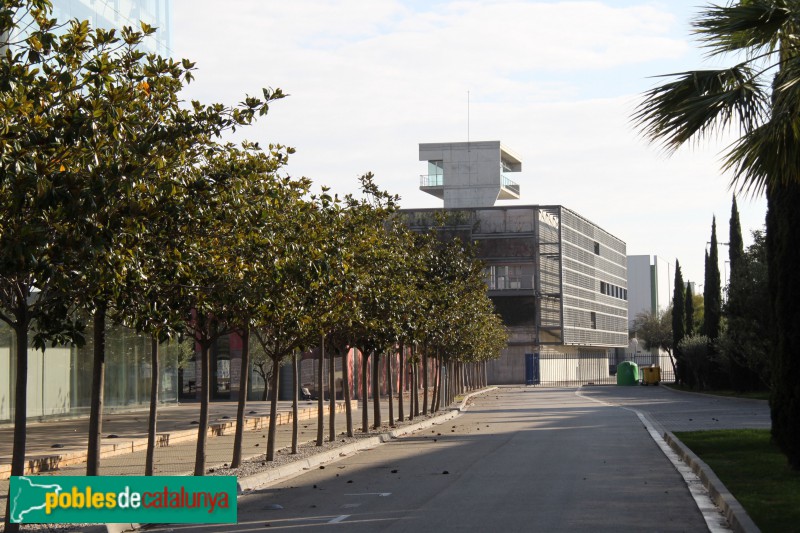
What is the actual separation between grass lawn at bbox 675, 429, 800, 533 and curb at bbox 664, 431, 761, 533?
4.1 inches

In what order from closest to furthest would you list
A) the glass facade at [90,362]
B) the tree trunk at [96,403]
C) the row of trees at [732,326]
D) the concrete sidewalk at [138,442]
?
the tree trunk at [96,403] → the concrete sidewalk at [138,442] → the glass facade at [90,362] → the row of trees at [732,326]

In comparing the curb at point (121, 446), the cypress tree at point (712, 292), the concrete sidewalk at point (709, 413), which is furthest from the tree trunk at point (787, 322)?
the cypress tree at point (712, 292)

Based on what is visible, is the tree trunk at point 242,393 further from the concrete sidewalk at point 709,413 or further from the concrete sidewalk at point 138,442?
the concrete sidewalk at point 709,413

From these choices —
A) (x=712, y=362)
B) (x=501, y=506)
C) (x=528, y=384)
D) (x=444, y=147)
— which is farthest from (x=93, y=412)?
(x=444, y=147)

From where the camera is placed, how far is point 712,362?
203 ft

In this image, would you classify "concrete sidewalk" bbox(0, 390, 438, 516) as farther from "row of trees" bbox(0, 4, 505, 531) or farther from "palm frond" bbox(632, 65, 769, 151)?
"palm frond" bbox(632, 65, 769, 151)

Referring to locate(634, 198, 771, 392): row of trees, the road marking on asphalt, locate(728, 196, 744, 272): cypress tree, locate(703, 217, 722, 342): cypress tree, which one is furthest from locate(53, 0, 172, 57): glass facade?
locate(703, 217, 722, 342): cypress tree

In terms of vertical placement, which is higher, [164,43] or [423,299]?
[164,43]

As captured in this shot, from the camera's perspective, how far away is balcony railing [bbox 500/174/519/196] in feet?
359

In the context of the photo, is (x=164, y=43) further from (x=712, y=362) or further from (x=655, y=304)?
(x=655, y=304)

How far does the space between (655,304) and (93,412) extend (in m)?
157

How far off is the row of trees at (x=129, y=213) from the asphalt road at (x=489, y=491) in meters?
2.70

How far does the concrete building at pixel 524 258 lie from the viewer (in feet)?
326

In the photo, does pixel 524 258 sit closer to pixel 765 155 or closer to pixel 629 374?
pixel 629 374
